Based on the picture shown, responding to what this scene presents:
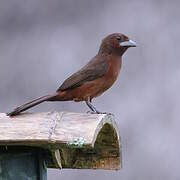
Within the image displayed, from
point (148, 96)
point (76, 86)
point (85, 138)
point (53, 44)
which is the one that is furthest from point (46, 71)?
point (85, 138)

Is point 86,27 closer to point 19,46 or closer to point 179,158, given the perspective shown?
point 19,46

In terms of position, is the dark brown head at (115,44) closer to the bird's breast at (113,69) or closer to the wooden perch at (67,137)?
the bird's breast at (113,69)

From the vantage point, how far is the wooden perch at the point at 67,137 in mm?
5090

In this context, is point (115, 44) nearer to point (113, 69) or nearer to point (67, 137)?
point (113, 69)

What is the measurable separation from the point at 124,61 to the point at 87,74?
2599 mm

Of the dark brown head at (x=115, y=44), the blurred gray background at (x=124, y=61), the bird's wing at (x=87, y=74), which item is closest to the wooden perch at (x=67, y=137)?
the bird's wing at (x=87, y=74)

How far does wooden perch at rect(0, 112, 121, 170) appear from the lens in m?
5.09

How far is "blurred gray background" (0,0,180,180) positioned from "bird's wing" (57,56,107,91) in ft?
6.46

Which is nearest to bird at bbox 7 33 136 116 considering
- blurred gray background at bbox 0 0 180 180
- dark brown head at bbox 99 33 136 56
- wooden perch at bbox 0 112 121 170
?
dark brown head at bbox 99 33 136 56

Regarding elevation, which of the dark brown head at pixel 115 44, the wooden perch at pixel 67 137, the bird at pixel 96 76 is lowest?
the wooden perch at pixel 67 137

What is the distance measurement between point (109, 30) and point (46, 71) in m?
0.57

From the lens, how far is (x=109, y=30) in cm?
910

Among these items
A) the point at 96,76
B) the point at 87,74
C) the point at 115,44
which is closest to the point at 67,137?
the point at 87,74

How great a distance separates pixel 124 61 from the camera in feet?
30.1
